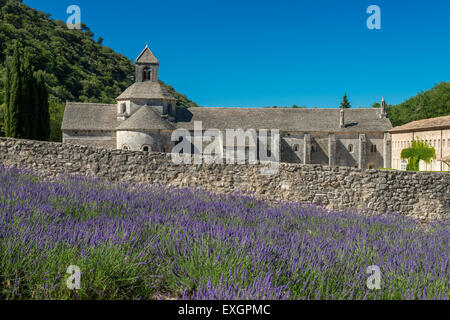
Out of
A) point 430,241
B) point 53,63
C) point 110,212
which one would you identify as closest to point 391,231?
point 430,241

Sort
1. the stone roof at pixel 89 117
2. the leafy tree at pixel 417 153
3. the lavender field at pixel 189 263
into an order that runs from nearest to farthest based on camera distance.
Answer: the lavender field at pixel 189 263, the leafy tree at pixel 417 153, the stone roof at pixel 89 117

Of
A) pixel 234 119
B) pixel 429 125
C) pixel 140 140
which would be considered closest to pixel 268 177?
pixel 140 140

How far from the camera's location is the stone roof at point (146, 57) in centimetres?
4218

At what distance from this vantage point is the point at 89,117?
39.5m

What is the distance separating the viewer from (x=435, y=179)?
11805 millimetres

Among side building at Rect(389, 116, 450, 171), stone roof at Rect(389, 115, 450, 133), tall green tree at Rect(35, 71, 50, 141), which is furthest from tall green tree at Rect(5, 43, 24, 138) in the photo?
stone roof at Rect(389, 115, 450, 133)

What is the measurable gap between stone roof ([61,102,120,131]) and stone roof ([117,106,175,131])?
3.76 metres

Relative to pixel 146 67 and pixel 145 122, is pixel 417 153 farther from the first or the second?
pixel 146 67

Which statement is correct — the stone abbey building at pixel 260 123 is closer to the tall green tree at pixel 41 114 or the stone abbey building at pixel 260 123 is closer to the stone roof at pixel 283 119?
the stone roof at pixel 283 119

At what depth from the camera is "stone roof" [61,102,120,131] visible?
125ft

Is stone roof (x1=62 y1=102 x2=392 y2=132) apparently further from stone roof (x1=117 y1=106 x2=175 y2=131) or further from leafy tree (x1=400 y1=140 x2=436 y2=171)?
leafy tree (x1=400 y1=140 x2=436 y2=171)

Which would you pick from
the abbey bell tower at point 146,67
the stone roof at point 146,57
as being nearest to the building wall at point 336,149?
the abbey bell tower at point 146,67

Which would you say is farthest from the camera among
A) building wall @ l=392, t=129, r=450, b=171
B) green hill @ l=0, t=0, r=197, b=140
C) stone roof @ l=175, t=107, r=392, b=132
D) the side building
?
green hill @ l=0, t=0, r=197, b=140

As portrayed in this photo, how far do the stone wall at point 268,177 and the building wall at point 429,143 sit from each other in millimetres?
27478
